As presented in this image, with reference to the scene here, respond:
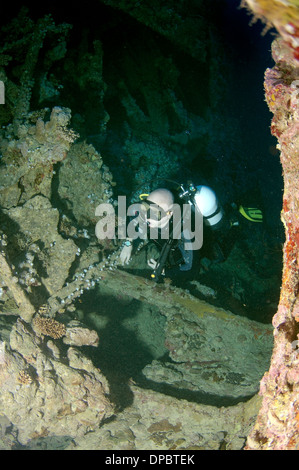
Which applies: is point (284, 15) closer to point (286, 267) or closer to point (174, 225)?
point (286, 267)

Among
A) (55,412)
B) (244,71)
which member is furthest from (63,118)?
(244,71)

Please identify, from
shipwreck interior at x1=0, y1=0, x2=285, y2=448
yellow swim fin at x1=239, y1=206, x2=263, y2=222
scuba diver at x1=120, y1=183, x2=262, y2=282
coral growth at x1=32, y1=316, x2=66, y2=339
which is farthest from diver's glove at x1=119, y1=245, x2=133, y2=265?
yellow swim fin at x1=239, y1=206, x2=263, y2=222

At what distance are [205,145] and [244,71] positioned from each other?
3140 mm

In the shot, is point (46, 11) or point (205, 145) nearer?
point (46, 11)

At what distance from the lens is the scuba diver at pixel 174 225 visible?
4.20 m

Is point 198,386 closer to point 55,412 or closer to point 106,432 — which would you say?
point 106,432

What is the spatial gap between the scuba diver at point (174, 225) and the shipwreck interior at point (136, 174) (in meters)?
0.22

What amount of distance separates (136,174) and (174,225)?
10.3ft

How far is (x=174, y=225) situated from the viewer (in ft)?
14.0

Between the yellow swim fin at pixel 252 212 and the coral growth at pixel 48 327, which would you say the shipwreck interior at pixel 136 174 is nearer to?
the coral growth at pixel 48 327

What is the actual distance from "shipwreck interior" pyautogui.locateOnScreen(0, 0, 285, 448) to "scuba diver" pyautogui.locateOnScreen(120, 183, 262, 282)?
0.22 meters

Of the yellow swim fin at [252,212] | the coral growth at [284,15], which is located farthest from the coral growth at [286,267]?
the yellow swim fin at [252,212]

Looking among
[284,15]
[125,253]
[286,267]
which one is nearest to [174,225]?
[125,253]

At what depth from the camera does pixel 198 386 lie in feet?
13.8
